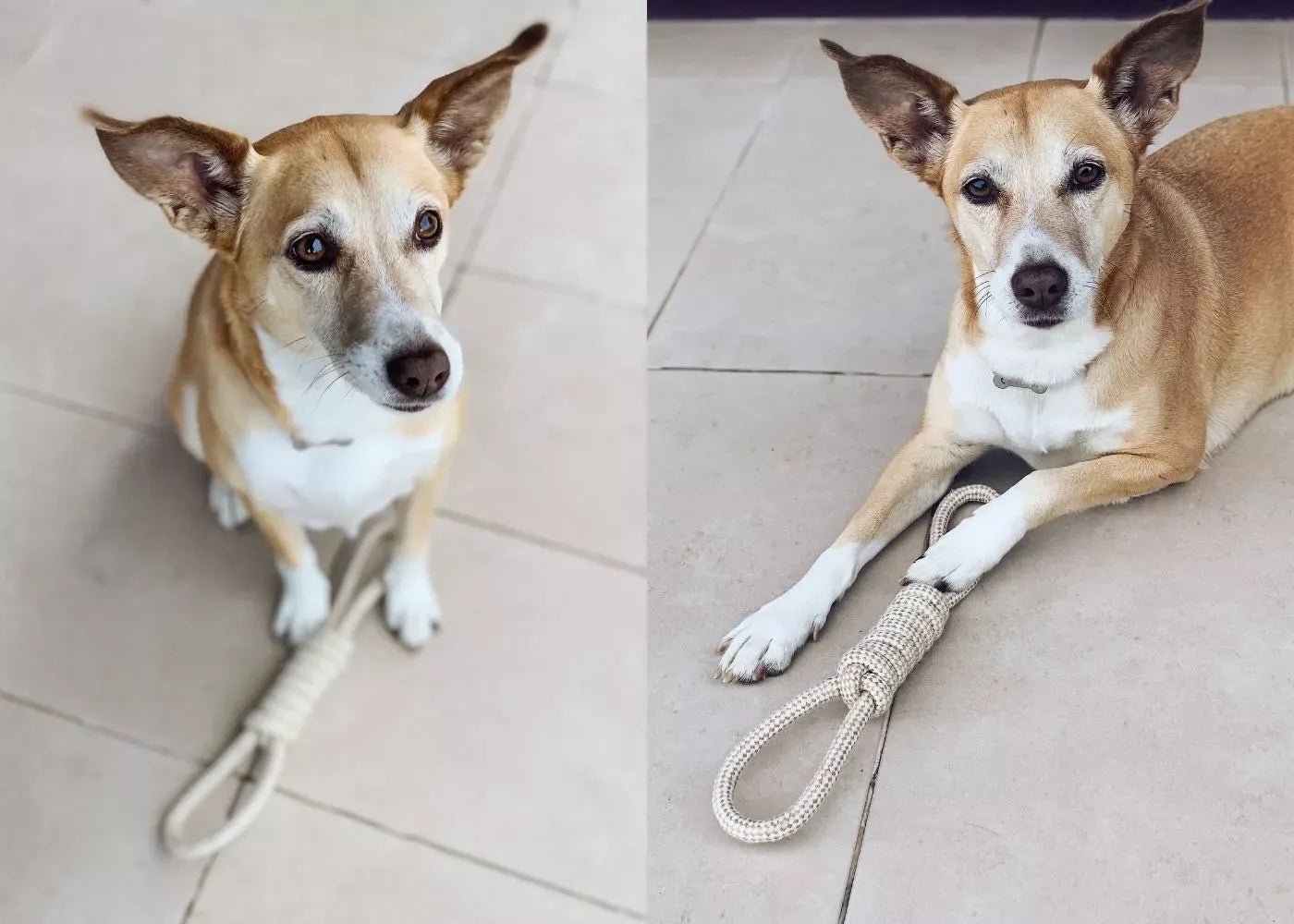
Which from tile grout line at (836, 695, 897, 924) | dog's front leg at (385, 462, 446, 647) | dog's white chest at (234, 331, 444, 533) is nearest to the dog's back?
tile grout line at (836, 695, 897, 924)

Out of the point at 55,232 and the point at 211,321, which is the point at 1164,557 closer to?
the point at 211,321

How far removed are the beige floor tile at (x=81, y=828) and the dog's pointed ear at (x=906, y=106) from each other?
165 cm

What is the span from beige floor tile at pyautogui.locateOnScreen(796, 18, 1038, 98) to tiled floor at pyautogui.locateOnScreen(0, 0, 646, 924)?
651mm

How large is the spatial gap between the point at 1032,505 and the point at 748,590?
0.49 meters

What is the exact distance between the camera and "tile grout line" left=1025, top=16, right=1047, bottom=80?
3.07 metres

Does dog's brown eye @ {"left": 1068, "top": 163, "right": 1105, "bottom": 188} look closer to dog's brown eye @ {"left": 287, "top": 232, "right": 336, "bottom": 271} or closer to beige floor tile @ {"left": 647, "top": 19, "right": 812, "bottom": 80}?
dog's brown eye @ {"left": 287, "top": 232, "right": 336, "bottom": 271}

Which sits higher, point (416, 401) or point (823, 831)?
point (416, 401)

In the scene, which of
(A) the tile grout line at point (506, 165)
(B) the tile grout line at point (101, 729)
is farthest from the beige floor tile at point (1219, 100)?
(B) the tile grout line at point (101, 729)

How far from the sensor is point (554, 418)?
261 cm

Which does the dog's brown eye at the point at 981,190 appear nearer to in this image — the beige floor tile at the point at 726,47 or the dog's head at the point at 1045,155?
the dog's head at the point at 1045,155

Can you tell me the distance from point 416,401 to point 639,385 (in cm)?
101

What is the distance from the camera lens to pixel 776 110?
3152 millimetres

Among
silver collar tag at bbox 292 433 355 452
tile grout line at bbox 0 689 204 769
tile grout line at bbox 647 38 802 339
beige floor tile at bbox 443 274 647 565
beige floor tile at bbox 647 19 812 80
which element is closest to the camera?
silver collar tag at bbox 292 433 355 452

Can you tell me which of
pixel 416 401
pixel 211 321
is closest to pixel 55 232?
pixel 211 321
